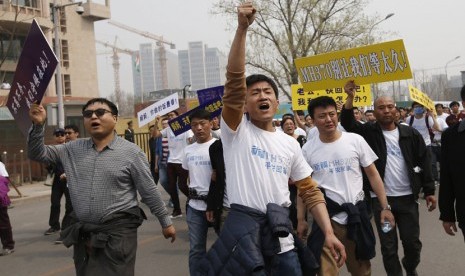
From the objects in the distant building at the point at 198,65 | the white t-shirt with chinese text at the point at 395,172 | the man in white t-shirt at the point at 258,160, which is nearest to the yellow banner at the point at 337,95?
the white t-shirt with chinese text at the point at 395,172

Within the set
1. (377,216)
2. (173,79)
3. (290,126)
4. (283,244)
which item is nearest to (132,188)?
(283,244)

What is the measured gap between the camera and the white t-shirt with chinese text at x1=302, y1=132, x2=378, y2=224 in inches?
165

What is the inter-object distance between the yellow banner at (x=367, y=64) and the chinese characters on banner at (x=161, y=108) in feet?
16.2

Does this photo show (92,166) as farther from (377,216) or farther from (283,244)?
(377,216)

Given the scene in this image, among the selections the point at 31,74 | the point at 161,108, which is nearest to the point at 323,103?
the point at 31,74

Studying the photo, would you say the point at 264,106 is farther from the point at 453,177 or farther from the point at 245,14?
the point at 453,177

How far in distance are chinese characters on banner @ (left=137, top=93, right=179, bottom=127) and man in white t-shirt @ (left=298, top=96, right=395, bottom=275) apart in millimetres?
6440

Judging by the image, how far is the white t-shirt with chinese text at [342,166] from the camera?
418 centimetres

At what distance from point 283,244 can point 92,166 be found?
157 centimetres

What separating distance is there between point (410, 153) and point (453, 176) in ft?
3.23

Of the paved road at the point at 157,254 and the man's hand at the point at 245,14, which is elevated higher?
the man's hand at the point at 245,14

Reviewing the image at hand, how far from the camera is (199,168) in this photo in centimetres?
530

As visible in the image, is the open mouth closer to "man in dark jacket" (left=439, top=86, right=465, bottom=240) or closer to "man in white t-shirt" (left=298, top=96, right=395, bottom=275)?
"man in white t-shirt" (left=298, top=96, right=395, bottom=275)

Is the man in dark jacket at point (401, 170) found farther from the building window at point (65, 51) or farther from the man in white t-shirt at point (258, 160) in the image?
the building window at point (65, 51)
